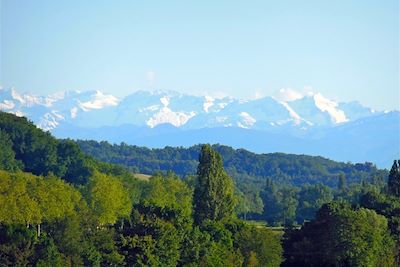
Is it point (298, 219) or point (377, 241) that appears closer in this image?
point (377, 241)

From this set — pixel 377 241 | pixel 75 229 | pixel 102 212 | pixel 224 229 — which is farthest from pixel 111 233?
pixel 377 241

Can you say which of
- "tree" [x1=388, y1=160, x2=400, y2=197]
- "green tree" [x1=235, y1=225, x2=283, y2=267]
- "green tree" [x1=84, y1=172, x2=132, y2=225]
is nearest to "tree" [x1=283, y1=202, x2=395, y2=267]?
"green tree" [x1=235, y1=225, x2=283, y2=267]

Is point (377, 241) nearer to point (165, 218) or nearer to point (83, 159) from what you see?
point (165, 218)

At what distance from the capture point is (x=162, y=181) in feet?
338

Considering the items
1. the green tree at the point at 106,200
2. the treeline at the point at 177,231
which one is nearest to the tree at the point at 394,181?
the treeline at the point at 177,231

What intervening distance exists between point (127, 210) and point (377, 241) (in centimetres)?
2759

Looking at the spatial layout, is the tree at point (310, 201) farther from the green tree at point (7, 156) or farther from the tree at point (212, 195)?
the tree at point (212, 195)

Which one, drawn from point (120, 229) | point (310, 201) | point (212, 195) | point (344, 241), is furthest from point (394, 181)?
point (310, 201)

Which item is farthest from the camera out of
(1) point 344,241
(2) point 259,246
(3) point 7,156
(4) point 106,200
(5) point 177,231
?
(3) point 7,156

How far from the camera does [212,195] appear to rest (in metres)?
76.5

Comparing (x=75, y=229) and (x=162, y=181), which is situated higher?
(x=162, y=181)

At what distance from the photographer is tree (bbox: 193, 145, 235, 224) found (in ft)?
251

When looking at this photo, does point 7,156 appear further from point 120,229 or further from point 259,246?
point 259,246

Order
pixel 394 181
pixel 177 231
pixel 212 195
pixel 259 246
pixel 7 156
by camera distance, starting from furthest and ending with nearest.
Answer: pixel 7 156 → pixel 394 181 → pixel 212 195 → pixel 259 246 → pixel 177 231
